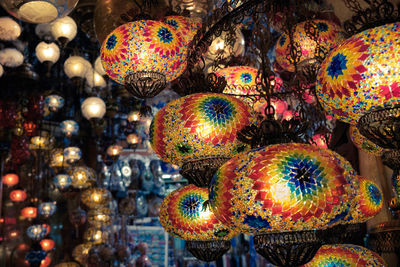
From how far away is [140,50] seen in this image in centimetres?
127

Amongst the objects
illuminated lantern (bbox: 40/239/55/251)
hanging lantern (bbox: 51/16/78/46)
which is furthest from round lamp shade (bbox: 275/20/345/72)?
illuminated lantern (bbox: 40/239/55/251)

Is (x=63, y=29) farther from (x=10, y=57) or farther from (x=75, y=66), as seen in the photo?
(x=10, y=57)

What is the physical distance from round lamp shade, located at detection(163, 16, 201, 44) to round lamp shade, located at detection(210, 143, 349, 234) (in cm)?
Answer: 87

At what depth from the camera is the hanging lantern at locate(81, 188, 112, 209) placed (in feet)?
14.0

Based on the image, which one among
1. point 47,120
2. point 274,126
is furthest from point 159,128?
point 47,120

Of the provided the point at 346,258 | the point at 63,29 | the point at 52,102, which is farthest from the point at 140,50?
the point at 52,102

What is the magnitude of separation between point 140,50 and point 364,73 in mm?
731

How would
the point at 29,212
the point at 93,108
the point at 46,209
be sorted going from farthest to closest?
the point at 29,212, the point at 46,209, the point at 93,108

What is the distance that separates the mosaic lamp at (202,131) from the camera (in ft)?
3.55

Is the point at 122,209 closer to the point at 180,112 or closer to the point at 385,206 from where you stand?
the point at 385,206

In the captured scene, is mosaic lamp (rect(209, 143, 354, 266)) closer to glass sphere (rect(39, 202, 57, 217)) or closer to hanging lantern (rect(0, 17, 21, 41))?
hanging lantern (rect(0, 17, 21, 41))

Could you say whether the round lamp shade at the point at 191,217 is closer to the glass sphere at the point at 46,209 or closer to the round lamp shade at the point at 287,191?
the round lamp shade at the point at 287,191

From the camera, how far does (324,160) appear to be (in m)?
0.78

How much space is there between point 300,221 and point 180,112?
1.66 feet
